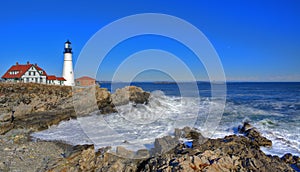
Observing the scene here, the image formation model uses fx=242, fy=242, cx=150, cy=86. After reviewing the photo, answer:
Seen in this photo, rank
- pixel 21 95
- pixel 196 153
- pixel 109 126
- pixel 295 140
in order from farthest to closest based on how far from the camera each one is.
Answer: pixel 21 95, pixel 109 126, pixel 295 140, pixel 196 153

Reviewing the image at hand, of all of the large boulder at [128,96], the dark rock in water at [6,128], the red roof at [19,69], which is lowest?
the dark rock in water at [6,128]

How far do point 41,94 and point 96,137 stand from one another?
46.3 feet

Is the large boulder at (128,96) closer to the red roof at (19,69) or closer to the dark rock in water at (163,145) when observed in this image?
the dark rock in water at (163,145)

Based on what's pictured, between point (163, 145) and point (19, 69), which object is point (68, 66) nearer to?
point (19, 69)

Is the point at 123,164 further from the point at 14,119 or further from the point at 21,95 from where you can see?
the point at 21,95

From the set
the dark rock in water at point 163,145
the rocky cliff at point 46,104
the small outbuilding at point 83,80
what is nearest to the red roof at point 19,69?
the small outbuilding at point 83,80

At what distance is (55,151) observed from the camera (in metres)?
8.91

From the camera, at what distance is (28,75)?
3266 cm

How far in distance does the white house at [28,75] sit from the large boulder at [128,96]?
12.8 meters

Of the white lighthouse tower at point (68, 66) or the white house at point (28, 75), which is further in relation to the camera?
the white lighthouse tower at point (68, 66)

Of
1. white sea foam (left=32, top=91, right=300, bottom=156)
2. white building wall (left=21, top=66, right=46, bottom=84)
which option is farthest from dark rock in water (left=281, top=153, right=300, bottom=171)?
white building wall (left=21, top=66, right=46, bottom=84)

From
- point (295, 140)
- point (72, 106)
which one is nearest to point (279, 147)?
point (295, 140)

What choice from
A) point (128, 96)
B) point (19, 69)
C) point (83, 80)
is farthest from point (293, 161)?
point (19, 69)

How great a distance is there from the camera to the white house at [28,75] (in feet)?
106
